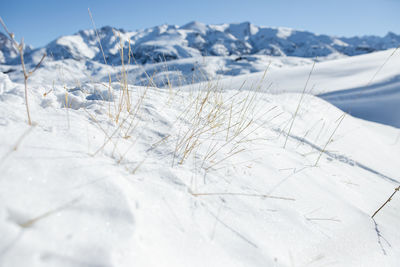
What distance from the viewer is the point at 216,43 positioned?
288 feet

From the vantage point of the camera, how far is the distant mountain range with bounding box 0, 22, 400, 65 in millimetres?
73812

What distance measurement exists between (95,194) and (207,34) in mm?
108636

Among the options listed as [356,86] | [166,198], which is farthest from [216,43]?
[166,198]

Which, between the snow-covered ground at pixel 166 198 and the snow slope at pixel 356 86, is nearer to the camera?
the snow-covered ground at pixel 166 198

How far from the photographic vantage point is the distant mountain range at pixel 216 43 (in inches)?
2906

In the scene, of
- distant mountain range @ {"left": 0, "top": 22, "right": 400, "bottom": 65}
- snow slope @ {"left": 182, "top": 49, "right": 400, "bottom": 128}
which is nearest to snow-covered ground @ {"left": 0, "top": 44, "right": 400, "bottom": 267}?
snow slope @ {"left": 182, "top": 49, "right": 400, "bottom": 128}

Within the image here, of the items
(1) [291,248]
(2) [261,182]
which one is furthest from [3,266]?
(2) [261,182]

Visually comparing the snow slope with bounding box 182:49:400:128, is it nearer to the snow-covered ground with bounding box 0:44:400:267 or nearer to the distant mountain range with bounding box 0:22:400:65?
the snow-covered ground with bounding box 0:44:400:267

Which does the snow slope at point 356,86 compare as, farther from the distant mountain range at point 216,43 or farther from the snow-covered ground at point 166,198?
the distant mountain range at point 216,43

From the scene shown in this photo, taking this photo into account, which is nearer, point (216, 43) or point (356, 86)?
point (356, 86)

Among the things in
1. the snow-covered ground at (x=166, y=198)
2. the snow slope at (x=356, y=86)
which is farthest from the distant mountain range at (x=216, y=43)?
the snow-covered ground at (x=166, y=198)

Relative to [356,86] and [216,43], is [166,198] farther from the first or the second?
[216,43]

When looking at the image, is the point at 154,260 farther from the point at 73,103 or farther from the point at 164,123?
the point at 73,103

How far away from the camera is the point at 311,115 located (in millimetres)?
2713
